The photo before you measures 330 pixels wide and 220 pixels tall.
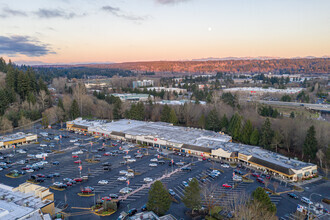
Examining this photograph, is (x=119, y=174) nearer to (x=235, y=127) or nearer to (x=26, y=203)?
(x=26, y=203)

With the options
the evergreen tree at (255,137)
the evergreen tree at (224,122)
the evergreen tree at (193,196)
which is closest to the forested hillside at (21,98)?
the evergreen tree at (224,122)

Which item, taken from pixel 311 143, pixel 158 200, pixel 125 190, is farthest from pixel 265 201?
pixel 311 143

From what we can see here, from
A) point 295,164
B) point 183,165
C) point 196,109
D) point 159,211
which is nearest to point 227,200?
point 159,211

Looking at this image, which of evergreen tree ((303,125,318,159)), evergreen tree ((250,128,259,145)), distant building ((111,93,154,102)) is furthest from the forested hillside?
evergreen tree ((303,125,318,159))

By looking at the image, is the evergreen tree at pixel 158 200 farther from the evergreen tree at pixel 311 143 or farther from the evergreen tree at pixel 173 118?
the evergreen tree at pixel 173 118

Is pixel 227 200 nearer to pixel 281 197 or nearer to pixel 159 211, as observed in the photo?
pixel 281 197

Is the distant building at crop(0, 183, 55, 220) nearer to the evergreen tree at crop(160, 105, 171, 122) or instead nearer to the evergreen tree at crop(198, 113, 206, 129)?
the evergreen tree at crop(198, 113, 206, 129)
